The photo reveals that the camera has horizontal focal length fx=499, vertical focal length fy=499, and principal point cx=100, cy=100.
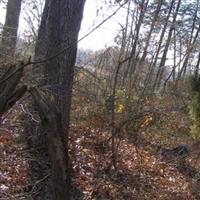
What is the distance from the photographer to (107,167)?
898 centimetres

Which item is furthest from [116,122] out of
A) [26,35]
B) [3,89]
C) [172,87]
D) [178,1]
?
[178,1]

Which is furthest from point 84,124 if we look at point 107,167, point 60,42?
point 60,42

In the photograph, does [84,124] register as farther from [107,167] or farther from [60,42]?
[60,42]

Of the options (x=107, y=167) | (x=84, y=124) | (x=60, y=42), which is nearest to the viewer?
(x=60, y=42)

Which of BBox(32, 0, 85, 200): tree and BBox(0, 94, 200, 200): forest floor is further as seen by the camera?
BBox(32, 0, 85, 200): tree

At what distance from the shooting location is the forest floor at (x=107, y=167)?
727 cm

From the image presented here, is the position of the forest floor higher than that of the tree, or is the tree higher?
the tree

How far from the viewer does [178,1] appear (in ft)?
92.4

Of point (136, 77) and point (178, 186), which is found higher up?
point (136, 77)

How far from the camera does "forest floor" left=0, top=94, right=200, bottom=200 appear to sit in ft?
23.8

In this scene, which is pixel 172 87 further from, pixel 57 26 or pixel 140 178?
pixel 57 26

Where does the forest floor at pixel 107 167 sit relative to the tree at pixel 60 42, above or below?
below

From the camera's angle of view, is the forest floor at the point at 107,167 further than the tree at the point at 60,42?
No

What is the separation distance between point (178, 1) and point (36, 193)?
75.7 ft
